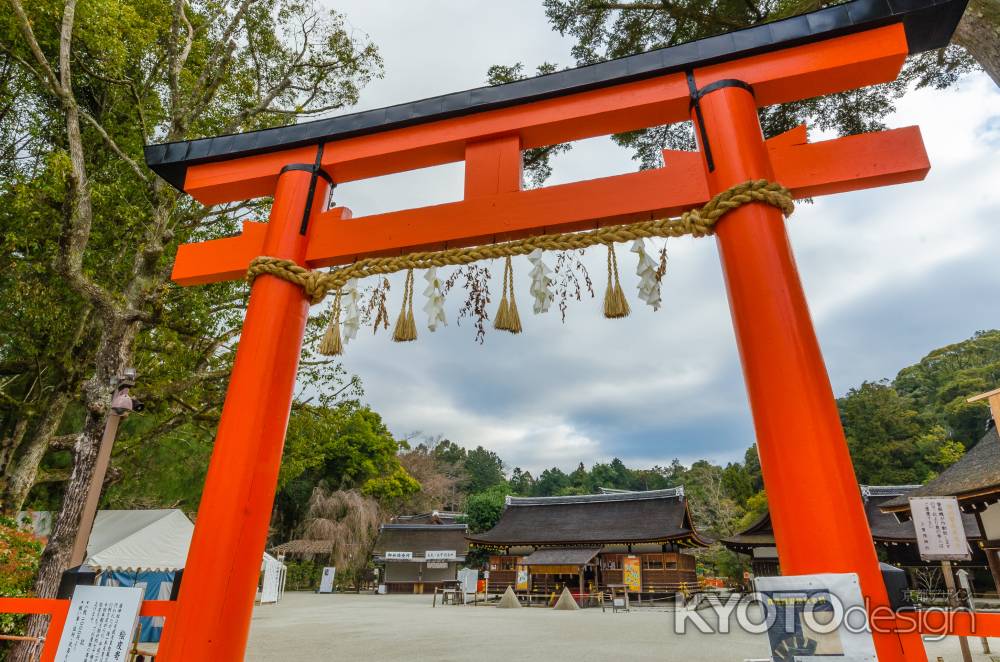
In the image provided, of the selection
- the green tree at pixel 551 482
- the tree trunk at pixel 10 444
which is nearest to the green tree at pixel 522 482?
the green tree at pixel 551 482

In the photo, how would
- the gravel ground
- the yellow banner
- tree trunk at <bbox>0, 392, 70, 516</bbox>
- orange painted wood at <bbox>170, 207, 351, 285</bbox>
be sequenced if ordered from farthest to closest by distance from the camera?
the yellow banner, tree trunk at <bbox>0, 392, 70, 516</bbox>, the gravel ground, orange painted wood at <bbox>170, 207, 351, 285</bbox>

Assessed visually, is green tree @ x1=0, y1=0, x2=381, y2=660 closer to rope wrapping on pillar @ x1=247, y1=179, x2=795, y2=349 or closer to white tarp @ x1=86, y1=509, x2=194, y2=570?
white tarp @ x1=86, y1=509, x2=194, y2=570

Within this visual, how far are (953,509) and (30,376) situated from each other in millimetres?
12765

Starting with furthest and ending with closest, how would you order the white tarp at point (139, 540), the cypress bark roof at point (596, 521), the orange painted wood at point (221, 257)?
the cypress bark roof at point (596, 521)
the white tarp at point (139, 540)
the orange painted wood at point (221, 257)

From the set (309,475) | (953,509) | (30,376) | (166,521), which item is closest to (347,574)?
(309,475)

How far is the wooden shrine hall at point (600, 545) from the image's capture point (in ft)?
51.2

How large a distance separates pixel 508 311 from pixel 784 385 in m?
1.09

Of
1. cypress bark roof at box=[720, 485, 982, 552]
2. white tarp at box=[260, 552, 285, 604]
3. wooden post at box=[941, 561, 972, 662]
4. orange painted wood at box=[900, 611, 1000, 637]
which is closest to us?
orange painted wood at box=[900, 611, 1000, 637]

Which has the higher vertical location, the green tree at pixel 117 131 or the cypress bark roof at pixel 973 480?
the green tree at pixel 117 131

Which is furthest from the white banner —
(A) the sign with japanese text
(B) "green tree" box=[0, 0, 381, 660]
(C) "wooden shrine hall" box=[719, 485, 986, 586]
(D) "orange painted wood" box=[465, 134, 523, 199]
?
(D) "orange painted wood" box=[465, 134, 523, 199]

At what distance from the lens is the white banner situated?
21.5 m

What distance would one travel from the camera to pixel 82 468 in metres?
4.94

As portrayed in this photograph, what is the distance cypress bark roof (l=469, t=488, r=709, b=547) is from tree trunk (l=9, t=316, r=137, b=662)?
47.0 ft
